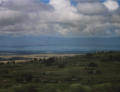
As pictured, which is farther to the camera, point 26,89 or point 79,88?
point 79,88

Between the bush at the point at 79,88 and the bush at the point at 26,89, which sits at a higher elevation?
the bush at the point at 26,89

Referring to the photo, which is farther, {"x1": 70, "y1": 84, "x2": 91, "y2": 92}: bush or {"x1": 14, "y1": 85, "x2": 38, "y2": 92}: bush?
{"x1": 70, "y1": 84, "x2": 91, "y2": 92}: bush

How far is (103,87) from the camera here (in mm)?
21094

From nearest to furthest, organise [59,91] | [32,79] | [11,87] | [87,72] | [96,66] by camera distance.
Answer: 1. [59,91]
2. [11,87]
3. [32,79]
4. [87,72]
5. [96,66]

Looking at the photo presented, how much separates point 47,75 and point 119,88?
11520 mm

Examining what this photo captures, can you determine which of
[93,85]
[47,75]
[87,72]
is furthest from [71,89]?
[87,72]

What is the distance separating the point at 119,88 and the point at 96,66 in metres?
13.3

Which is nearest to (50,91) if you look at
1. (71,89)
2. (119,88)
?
(71,89)

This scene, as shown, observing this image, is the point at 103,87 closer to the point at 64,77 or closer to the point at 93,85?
the point at 93,85

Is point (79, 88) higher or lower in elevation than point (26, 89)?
lower

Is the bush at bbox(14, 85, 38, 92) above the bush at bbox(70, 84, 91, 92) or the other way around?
above

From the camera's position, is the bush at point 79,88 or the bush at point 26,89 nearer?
the bush at point 26,89

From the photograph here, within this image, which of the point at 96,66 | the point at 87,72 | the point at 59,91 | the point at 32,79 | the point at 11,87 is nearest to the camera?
the point at 59,91

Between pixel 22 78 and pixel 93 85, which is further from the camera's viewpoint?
pixel 22 78
